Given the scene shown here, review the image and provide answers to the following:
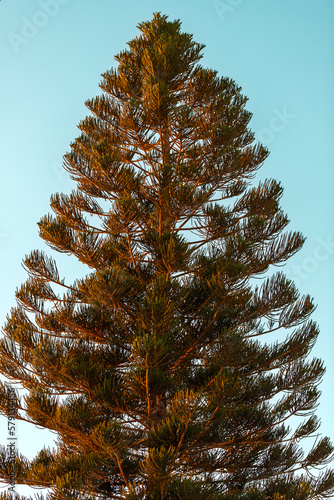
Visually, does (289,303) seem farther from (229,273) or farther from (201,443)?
(201,443)

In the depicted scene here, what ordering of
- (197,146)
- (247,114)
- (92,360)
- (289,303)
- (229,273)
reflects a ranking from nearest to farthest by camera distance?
(229,273) < (92,360) < (289,303) < (197,146) < (247,114)

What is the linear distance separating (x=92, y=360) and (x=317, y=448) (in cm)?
239

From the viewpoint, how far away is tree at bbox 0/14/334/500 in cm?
506

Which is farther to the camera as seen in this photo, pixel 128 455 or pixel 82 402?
pixel 82 402

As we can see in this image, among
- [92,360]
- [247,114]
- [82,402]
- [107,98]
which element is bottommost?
[82,402]

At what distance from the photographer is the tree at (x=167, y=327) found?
5.06m

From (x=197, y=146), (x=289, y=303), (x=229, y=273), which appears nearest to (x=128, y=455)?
(x=229, y=273)

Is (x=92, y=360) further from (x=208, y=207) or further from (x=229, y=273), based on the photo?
(x=208, y=207)

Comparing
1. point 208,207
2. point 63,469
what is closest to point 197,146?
point 208,207

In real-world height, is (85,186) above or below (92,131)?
below

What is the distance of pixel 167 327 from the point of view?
5.35m

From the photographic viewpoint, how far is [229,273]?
5.46 meters

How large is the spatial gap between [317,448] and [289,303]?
4.76 feet

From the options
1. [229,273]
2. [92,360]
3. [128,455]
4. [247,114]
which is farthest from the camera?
[247,114]
